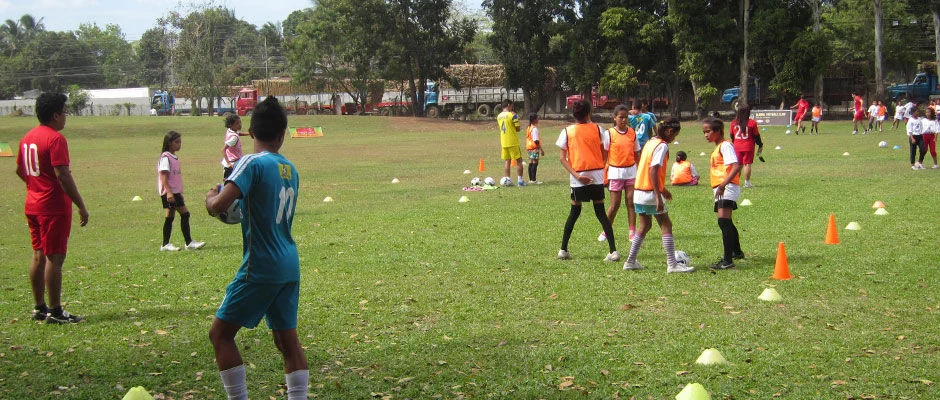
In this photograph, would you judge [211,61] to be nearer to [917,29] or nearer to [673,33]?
[673,33]

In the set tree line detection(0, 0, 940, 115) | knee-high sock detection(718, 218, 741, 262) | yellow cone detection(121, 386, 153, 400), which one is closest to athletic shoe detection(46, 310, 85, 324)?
yellow cone detection(121, 386, 153, 400)

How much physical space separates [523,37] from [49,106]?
47.9m

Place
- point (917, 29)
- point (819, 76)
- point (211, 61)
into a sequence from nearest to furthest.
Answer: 1. point (819, 76)
2. point (917, 29)
3. point (211, 61)

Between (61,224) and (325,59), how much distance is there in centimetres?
5915

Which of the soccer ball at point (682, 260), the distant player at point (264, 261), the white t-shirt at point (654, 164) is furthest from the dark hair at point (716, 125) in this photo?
the distant player at point (264, 261)

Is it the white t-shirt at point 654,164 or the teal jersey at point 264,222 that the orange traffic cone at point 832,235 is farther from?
the teal jersey at point 264,222

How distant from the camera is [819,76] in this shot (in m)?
47.9

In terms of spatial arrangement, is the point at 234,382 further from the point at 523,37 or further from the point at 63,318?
the point at 523,37

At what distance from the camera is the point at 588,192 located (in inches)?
380

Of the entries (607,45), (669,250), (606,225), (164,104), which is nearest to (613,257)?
(606,225)

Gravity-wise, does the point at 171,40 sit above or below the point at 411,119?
above

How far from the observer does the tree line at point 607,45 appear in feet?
155

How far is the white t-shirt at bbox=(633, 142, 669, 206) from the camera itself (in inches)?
335

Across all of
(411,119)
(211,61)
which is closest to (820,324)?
(411,119)
